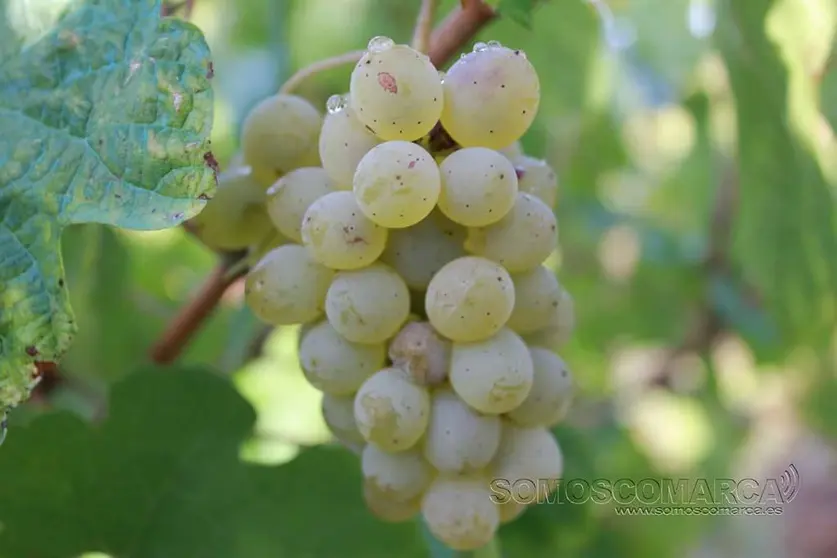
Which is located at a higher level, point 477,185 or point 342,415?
point 477,185

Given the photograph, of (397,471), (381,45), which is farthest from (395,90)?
(397,471)

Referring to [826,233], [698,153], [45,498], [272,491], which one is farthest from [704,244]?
[45,498]

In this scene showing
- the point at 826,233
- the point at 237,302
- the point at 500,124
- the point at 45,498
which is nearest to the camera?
the point at 500,124

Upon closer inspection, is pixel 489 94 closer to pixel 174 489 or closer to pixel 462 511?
pixel 462 511

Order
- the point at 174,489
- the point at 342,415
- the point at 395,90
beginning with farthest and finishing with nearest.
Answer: the point at 174,489 < the point at 342,415 < the point at 395,90

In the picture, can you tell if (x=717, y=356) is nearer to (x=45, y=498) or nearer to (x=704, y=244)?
(x=704, y=244)

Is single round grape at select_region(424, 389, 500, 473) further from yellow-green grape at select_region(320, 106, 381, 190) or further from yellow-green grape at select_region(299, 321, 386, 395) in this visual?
yellow-green grape at select_region(320, 106, 381, 190)

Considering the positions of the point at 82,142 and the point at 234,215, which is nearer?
the point at 82,142
